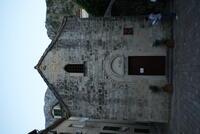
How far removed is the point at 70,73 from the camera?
14992 millimetres

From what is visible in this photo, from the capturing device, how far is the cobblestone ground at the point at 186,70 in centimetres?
955

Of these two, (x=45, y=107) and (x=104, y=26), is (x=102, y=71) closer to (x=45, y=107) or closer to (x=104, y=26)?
(x=104, y=26)

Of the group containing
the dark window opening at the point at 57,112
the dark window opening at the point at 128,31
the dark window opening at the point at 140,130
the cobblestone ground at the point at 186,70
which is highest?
the dark window opening at the point at 128,31

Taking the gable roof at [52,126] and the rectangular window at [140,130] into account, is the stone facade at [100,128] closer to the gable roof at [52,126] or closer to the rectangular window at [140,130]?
the rectangular window at [140,130]

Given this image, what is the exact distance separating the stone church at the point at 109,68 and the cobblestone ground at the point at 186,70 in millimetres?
1345

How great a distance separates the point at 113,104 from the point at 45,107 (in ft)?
61.3

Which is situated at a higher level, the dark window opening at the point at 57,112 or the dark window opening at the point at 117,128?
the dark window opening at the point at 57,112

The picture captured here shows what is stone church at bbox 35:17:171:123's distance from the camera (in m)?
14.1

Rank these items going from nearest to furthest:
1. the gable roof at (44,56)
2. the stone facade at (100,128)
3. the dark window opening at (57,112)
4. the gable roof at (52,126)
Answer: the gable roof at (44,56) < the gable roof at (52,126) < the stone facade at (100,128) < the dark window opening at (57,112)

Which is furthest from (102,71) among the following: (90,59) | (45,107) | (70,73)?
(45,107)

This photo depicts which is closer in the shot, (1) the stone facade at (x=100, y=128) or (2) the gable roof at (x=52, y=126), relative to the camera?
(2) the gable roof at (x=52, y=126)

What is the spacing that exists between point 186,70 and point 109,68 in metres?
4.90

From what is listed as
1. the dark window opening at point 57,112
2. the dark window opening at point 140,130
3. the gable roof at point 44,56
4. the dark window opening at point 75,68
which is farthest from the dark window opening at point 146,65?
the dark window opening at point 57,112

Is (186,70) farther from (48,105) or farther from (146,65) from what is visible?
(48,105)
